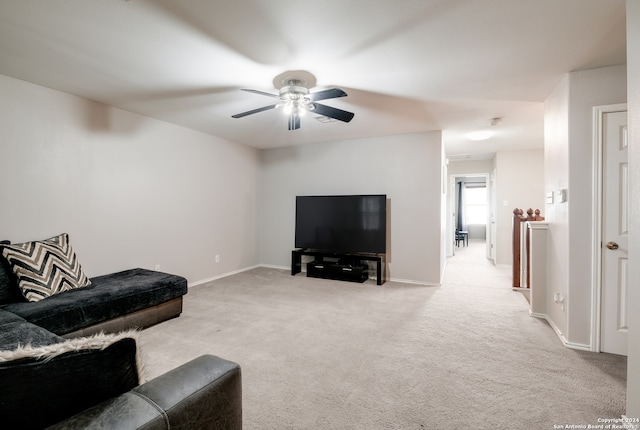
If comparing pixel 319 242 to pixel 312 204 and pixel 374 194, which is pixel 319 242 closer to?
pixel 312 204

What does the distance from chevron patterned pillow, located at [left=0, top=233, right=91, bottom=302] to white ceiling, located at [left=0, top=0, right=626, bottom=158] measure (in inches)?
62.3

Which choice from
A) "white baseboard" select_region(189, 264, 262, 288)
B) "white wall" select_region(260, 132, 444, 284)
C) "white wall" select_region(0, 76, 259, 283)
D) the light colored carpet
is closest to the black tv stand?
"white wall" select_region(260, 132, 444, 284)

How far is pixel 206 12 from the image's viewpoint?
1.84 meters

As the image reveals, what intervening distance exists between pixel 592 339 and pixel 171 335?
370 cm

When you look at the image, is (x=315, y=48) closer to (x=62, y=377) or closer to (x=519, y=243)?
(x=62, y=377)

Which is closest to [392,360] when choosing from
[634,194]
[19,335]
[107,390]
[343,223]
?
[634,194]

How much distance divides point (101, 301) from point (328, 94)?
265 cm

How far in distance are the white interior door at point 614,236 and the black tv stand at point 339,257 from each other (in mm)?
2599

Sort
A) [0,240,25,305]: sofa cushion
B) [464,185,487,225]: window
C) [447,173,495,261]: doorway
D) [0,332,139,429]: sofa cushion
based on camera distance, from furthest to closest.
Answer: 1. [464,185,487,225]: window
2. [447,173,495,261]: doorway
3. [0,240,25,305]: sofa cushion
4. [0,332,139,429]: sofa cushion

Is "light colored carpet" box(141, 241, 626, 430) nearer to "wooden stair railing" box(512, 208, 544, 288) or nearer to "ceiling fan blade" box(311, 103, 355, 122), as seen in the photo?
"wooden stair railing" box(512, 208, 544, 288)

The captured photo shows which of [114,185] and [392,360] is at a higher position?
[114,185]

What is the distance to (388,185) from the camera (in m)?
4.93

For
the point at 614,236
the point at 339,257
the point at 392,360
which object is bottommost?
the point at 392,360

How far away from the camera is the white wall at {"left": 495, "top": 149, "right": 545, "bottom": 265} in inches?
238
